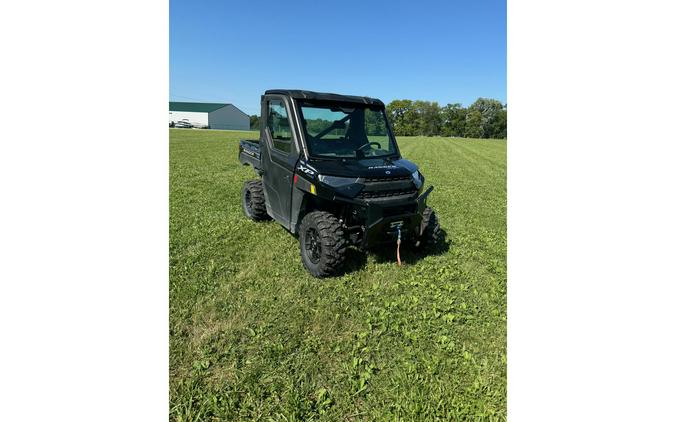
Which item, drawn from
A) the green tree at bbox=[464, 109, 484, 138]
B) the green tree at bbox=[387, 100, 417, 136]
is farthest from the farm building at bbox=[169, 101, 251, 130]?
the green tree at bbox=[464, 109, 484, 138]

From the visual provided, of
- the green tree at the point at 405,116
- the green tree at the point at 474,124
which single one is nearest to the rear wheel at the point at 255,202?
the green tree at the point at 405,116

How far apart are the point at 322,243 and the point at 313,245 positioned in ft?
0.93

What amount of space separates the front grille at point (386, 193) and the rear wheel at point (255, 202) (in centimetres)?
239

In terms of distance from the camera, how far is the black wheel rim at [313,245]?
3.93 m

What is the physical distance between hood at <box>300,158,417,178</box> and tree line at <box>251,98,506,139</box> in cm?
4228

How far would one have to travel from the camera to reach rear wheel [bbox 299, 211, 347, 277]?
3.73 m

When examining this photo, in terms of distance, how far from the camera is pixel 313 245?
13.1 feet

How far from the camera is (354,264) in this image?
4273 mm

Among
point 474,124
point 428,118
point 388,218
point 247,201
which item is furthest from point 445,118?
point 388,218

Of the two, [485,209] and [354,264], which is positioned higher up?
[485,209]

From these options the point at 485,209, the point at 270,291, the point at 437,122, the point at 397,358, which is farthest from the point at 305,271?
the point at 437,122

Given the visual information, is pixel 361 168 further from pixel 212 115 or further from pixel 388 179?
pixel 212 115

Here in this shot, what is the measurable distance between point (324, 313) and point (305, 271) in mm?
898

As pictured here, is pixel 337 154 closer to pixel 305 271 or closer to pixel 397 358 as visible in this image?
pixel 305 271
